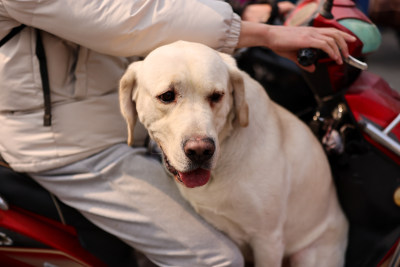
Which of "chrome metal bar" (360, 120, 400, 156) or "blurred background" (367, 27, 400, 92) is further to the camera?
"blurred background" (367, 27, 400, 92)

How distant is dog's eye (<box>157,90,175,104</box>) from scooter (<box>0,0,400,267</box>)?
532mm

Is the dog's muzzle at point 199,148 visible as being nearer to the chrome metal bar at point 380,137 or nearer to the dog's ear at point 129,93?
the dog's ear at point 129,93

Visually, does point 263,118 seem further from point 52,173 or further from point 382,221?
point 52,173

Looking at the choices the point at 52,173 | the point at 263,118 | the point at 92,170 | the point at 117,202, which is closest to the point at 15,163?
the point at 52,173

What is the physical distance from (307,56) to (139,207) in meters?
0.86

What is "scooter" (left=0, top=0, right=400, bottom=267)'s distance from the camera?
159 cm

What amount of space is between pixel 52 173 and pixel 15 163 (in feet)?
0.47

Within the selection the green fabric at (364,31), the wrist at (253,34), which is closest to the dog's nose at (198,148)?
the wrist at (253,34)

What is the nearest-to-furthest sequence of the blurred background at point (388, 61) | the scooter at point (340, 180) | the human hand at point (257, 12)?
the scooter at point (340, 180), the human hand at point (257, 12), the blurred background at point (388, 61)

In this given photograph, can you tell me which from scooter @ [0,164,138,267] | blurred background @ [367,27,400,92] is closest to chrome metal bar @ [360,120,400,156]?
scooter @ [0,164,138,267]

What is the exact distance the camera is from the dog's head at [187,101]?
1302 millimetres

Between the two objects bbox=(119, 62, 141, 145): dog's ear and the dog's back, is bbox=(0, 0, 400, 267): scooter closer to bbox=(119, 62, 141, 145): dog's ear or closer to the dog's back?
the dog's back

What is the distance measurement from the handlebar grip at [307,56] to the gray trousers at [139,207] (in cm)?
71

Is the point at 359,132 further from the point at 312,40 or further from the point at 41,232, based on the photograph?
the point at 41,232
